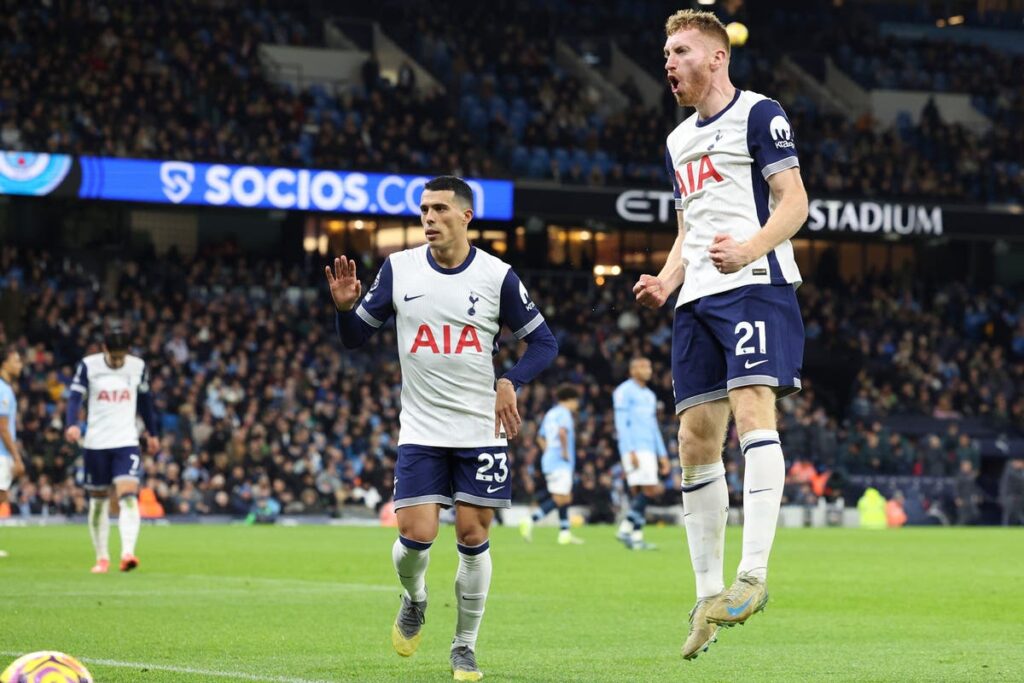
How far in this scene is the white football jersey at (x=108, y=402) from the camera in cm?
1571

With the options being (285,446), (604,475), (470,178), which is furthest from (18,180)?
(604,475)

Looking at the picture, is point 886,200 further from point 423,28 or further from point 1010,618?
point 1010,618

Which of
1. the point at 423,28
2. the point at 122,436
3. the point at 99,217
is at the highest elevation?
the point at 423,28

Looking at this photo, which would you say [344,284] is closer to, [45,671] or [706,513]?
[706,513]

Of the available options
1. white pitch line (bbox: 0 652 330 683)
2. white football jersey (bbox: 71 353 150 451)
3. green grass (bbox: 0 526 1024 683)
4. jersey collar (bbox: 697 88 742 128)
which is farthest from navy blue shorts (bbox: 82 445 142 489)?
jersey collar (bbox: 697 88 742 128)

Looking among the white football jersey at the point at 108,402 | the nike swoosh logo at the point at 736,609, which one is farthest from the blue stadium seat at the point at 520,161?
the nike swoosh logo at the point at 736,609

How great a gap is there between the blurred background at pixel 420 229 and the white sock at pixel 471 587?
21401 mm

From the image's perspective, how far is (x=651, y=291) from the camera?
697cm

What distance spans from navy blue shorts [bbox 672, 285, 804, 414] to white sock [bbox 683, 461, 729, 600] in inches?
12.5

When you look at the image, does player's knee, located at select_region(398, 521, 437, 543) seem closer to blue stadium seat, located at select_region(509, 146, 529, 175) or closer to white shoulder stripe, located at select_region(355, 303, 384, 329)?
white shoulder stripe, located at select_region(355, 303, 384, 329)

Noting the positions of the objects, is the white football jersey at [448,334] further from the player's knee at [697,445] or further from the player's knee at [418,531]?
the player's knee at [697,445]

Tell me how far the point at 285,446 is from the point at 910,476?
41.6ft

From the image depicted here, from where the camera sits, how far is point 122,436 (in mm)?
15742

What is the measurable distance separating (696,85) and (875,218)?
106 feet
